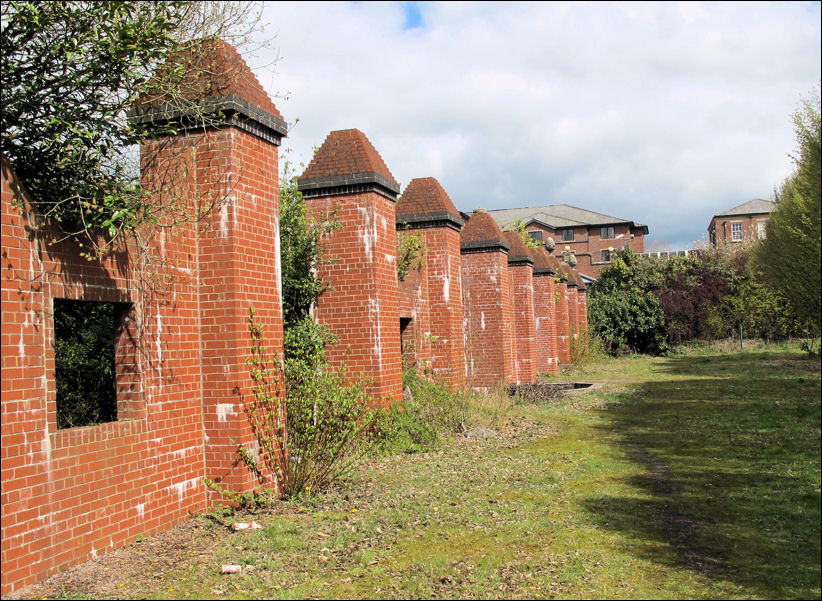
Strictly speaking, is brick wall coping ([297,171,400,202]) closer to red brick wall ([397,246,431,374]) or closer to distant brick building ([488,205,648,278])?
red brick wall ([397,246,431,374])

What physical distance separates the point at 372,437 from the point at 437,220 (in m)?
5.21

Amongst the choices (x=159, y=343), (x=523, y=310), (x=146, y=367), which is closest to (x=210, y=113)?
(x=159, y=343)

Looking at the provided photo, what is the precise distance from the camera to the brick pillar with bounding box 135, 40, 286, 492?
6.30 metres

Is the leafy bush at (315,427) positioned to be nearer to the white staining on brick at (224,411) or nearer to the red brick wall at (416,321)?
the white staining on brick at (224,411)

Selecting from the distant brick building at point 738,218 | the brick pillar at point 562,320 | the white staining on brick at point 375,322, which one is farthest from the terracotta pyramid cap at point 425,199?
the distant brick building at point 738,218

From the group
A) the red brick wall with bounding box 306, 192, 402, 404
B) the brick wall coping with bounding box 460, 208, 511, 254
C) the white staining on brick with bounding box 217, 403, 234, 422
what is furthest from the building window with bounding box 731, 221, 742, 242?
the white staining on brick with bounding box 217, 403, 234, 422

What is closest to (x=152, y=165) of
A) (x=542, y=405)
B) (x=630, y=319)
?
(x=542, y=405)

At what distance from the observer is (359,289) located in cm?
966

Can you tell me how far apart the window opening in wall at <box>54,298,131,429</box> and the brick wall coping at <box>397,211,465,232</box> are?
6.43 metres

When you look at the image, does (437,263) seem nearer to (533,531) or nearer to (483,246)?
(483,246)

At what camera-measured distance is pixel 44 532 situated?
177 inches

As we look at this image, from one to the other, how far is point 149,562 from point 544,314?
64.7 feet

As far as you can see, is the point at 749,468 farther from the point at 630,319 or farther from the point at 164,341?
the point at 630,319

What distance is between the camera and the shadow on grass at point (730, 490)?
486cm
